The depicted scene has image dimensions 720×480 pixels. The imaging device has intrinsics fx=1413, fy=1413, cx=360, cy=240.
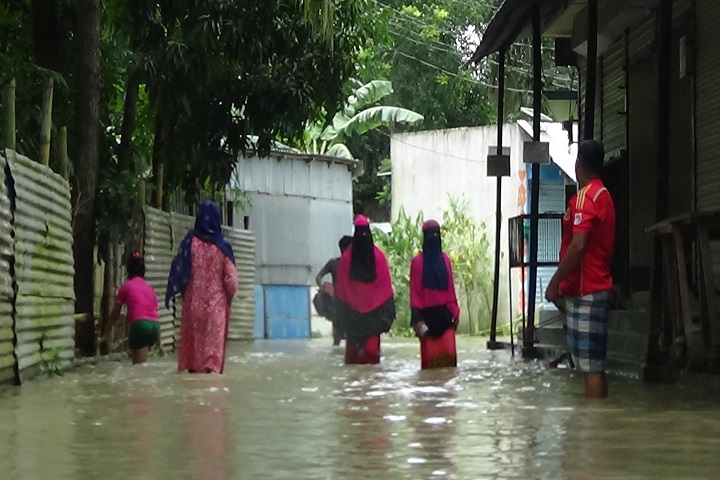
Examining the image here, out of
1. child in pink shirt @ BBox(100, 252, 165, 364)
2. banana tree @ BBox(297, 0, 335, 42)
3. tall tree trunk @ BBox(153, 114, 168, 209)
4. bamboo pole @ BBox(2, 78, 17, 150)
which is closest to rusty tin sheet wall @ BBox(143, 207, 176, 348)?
tall tree trunk @ BBox(153, 114, 168, 209)

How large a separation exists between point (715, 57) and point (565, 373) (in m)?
3.31

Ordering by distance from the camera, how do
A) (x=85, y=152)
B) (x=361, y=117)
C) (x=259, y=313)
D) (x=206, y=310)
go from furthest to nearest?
(x=361, y=117)
(x=259, y=313)
(x=85, y=152)
(x=206, y=310)

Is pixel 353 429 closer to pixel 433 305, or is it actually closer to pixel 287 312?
→ pixel 433 305

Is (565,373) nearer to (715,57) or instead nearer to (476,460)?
(715,57)

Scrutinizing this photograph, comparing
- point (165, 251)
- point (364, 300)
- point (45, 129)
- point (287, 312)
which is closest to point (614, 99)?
point (364, 300)

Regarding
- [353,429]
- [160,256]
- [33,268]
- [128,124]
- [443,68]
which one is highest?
[443,68]

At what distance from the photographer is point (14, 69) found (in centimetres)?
1498

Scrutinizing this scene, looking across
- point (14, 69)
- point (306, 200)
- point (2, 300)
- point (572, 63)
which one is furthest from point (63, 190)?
point (306, 200)

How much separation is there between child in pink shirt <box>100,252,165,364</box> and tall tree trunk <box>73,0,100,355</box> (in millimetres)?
475

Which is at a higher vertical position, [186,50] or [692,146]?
[186,50]

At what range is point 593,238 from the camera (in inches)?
371

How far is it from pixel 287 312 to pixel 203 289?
52.8ft

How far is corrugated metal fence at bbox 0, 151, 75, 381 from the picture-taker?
1096 centimetres

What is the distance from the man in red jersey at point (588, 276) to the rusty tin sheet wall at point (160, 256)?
8.94 m
